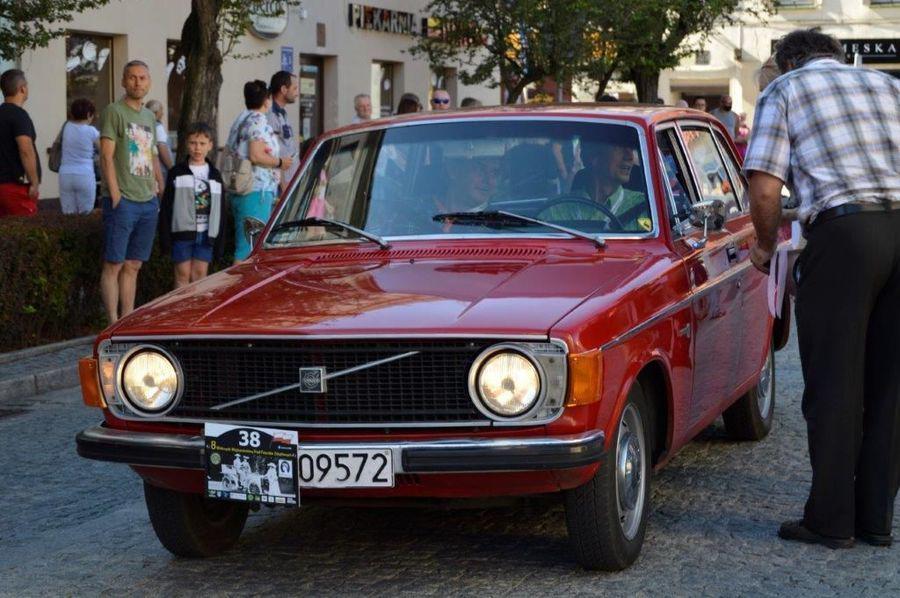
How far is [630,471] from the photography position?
19.6 feet

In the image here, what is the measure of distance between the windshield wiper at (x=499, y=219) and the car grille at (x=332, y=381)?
1.32 meters

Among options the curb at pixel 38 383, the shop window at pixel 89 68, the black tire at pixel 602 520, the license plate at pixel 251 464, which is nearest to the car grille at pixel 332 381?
the license plate at pixel 251 464

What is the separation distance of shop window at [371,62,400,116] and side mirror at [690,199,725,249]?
86.2 ft

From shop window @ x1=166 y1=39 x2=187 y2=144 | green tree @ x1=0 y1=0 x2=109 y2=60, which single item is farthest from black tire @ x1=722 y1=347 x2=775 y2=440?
shop window @ x1=166 y1=39 x2=187 y2=144

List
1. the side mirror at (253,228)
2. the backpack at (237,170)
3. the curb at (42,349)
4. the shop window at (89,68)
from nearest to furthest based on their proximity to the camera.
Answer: the side mirror at (253,228) < the curb at (42,349) < the backpack at (237,170) < the shop window at (89,68)

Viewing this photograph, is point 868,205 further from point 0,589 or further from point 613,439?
point 0,589

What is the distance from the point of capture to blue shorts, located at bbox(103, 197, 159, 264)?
500 inches

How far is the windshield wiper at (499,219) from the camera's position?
6.58m

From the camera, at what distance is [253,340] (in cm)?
557

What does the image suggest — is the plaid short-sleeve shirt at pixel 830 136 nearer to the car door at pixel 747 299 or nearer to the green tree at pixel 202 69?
the car door at pixel 747 299

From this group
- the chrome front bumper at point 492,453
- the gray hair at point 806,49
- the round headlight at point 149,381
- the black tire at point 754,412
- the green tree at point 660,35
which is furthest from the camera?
the green tree at point 660,35

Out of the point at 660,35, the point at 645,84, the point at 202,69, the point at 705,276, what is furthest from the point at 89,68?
the point at 705,276

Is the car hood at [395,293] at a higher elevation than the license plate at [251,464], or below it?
higher

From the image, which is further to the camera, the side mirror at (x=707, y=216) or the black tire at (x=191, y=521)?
the side mirror at (x=707, y=216)
